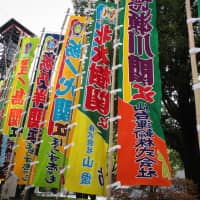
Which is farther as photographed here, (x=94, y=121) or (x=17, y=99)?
(x=17, y=99)

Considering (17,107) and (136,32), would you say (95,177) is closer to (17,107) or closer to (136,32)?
(136,32)

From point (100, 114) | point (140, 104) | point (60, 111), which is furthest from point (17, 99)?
point (140, 104)

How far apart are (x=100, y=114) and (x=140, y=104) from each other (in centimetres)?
119

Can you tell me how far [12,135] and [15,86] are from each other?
219 centimetres

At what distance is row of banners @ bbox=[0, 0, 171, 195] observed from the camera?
17.3ft

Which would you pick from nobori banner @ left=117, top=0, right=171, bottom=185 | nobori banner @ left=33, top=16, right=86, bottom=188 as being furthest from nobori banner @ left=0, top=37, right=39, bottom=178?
nobori banner @ left=117, top=0, right=171, bottom=185

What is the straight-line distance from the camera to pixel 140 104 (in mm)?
5590

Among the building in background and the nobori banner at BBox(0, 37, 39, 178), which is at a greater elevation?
the building in background

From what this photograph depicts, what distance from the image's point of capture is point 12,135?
1142 cm

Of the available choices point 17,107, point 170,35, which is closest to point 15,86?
point 17,107

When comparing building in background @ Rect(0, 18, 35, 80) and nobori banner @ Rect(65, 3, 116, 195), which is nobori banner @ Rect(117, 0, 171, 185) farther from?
building in background @ Rect(0, 18, 35, 80)

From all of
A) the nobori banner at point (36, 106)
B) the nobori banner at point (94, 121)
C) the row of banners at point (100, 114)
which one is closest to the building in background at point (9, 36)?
the nobori banner at point (36, 106)

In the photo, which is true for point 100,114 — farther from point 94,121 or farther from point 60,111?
point 60,111

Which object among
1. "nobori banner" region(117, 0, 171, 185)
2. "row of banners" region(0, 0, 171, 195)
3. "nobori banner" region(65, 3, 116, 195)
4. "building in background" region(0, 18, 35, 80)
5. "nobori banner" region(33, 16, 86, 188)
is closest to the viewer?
"nobori banner" region(117, 0, 171, 185)
